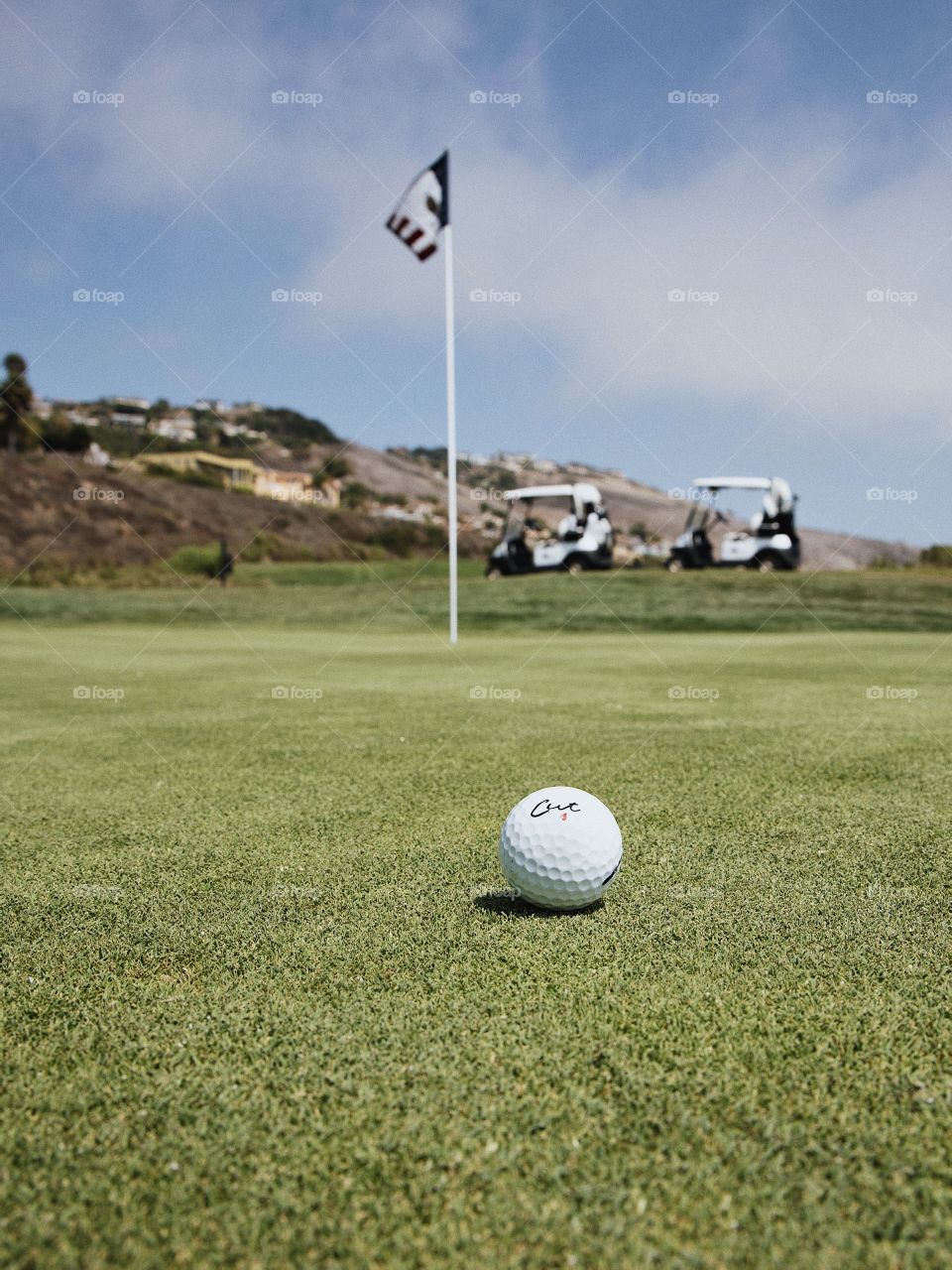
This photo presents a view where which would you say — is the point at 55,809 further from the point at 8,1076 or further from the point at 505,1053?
the point at 505,1053

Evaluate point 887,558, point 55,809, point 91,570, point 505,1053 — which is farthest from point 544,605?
point 505,1053

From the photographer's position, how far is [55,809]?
18.4 feet

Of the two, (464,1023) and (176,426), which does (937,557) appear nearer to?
(464,1023)

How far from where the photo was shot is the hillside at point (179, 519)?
4434 centimetres

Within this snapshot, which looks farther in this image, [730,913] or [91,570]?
[91,570]

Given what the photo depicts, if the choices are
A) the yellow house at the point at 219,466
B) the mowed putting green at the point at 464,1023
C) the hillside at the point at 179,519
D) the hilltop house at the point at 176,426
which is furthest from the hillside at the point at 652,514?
the mowed putting green at the point at 464,1023

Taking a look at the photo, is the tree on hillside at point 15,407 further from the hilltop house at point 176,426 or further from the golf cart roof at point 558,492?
the golf cart roof at point 558,492

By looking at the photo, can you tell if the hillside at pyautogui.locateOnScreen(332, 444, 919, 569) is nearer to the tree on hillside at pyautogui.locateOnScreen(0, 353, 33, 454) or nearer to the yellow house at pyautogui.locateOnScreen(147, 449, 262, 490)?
the yellow house at pyautogui.locateOnScreen(147, 449, 262, 490)

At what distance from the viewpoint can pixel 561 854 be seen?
3.66 m

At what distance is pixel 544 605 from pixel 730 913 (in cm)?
2833

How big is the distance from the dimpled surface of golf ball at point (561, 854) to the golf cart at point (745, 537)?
66.7ft

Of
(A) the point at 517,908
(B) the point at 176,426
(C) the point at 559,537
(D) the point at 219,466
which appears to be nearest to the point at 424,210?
(C) the point at 559,537

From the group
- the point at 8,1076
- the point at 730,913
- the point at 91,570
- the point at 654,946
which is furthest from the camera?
the point at 91,570

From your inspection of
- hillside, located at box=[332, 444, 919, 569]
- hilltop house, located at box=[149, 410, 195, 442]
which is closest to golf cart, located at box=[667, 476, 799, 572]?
hillside, located at box=[332, 444, 919, 569]
